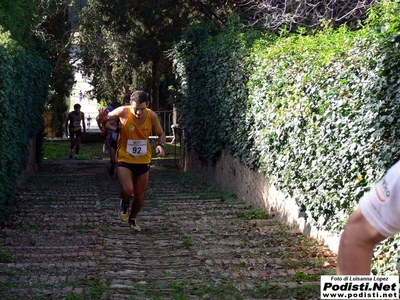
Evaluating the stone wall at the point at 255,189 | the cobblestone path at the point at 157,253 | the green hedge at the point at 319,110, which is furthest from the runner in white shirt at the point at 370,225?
the stone wall at the point at 255,189

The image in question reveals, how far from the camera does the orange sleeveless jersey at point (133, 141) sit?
1046cm

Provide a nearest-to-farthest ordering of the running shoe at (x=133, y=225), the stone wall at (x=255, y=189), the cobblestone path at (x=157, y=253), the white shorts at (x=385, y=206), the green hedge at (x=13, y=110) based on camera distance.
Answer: the white shorts at (x=385, y=206) < the cobblestone path at (x=157, y=253) < the stone wall at (x=255, y=189) < the running shoe at (x=133, y=225) < the green hedge at (x=13, y=110)

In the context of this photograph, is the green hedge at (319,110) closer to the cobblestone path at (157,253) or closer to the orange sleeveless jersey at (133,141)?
the cobblestone path at (157,253)

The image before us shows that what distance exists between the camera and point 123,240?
381 inches

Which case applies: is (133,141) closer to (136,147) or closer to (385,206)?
(136,147)

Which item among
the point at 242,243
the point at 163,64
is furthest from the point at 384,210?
the point at 163,64

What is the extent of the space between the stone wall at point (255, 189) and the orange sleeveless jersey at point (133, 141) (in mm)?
2023

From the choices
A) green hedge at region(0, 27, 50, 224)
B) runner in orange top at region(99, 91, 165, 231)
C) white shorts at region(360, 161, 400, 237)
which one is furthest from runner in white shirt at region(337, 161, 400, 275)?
green hedge at region(0, 27, 50, 224)

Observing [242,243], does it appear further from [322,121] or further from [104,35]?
[104,35]

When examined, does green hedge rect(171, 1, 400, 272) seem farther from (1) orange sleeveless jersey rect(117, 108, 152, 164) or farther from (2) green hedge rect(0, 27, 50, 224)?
(2) green hedge rect(0, 27, 50, 224)

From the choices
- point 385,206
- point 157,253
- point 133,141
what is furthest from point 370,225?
point 133,141

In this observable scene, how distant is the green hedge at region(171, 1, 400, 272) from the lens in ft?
22.3

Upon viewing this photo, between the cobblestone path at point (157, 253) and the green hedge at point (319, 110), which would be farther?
the cobblestone path at point (157, 253)

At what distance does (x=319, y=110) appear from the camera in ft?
28.6
